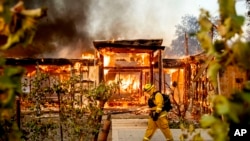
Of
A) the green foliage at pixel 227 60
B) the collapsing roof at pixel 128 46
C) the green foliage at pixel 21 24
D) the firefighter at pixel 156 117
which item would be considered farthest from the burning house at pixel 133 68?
the green foliage at pixel 21 24

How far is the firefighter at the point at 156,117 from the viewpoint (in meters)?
10.4

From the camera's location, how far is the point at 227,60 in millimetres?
1293

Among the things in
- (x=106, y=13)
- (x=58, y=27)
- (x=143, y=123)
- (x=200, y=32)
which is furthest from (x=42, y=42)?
(x=200, y=32)

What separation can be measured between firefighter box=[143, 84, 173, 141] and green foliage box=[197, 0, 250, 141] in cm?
906

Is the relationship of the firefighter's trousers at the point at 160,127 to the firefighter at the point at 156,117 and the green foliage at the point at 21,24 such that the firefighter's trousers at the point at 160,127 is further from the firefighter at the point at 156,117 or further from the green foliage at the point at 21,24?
the green foliage at the point at 21,24

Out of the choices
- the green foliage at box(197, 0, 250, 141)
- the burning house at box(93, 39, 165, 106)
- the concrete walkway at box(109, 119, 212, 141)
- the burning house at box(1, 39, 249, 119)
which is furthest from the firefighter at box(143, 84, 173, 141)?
the green foliage at box(197, 0, 250, 141)

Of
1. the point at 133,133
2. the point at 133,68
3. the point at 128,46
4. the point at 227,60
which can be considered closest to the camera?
the point at 227,60

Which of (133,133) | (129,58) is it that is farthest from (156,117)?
(129,58)

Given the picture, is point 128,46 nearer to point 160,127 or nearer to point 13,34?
point 160,127

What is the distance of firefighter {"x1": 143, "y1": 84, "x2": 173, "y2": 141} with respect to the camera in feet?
34.1

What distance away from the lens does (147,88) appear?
1070 cm

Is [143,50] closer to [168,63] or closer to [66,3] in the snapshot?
[168,63]

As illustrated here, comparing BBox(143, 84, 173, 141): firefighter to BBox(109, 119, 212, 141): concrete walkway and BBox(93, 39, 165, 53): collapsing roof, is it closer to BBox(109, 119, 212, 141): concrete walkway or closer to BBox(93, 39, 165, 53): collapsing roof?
BBox(109, 119, 212, 141): concrete walkway

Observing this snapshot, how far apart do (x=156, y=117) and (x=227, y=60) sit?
9381 mm
